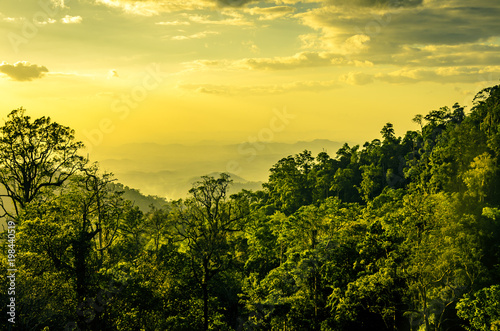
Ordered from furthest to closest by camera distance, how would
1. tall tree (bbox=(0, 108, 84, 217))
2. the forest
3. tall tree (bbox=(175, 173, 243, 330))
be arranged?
tall tree (bbox=(175, 173, 243, 330)), tall tree (bbox=(0, 108, 84, 217)), the forest

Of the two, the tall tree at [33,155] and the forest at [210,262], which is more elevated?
the tall tree at [33,155]

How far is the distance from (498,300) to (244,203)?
20278mm

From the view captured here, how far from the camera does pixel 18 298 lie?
2012 centimetres

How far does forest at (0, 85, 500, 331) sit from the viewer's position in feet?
78.3

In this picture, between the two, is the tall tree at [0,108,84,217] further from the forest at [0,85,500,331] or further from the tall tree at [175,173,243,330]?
the tall tree at [175,173,243,330]

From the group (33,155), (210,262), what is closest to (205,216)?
(210,262)

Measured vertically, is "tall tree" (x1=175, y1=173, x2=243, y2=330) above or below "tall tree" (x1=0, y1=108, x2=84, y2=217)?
below

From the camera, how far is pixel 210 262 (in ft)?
121

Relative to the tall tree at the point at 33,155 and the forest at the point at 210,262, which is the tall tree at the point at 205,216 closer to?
the forest at the point at 210,262

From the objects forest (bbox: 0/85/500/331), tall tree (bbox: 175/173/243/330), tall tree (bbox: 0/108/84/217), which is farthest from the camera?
tall tree (bbox: 175/173/243/330)

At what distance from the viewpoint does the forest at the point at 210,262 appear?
23.9 metres

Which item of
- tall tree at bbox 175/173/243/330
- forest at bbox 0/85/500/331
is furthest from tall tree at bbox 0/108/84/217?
tall tree at bbox 175/173/243/330

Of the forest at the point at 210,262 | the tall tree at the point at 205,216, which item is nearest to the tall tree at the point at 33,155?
the forest at the point at 210,262

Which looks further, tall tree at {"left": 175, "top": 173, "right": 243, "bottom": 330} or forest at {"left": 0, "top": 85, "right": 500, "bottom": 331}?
tall tree at {"left": 175, "top": 173, "right": 243, "bottom": 330}
